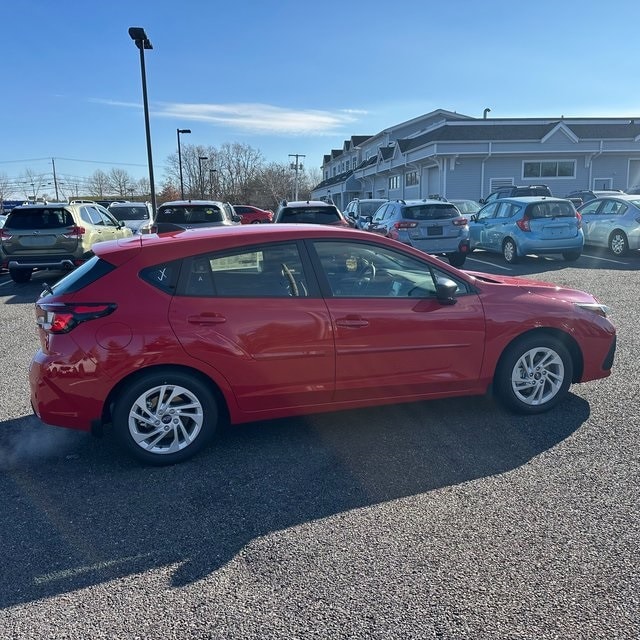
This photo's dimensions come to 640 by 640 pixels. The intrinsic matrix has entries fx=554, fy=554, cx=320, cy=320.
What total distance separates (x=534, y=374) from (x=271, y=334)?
2.21m

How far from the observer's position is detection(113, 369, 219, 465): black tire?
12.2ft

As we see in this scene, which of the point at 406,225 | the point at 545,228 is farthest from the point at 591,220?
the point at 406,225

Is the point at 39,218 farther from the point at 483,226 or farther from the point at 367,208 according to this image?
the point at 367,208

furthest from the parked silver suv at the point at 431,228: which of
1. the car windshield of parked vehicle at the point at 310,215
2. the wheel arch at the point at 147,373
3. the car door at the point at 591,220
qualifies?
the wheel arch at the point at 147,373

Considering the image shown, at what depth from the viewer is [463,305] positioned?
4.29 metres

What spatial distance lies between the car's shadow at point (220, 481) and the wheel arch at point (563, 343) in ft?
1.10

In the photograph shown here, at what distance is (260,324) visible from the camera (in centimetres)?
384

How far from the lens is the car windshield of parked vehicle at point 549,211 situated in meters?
13.3

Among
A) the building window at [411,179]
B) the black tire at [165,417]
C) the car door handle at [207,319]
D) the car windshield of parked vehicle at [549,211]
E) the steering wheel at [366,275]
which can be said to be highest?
the building window at [411,179]

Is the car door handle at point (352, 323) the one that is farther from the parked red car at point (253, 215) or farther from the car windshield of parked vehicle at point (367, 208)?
the parked red car at point (253, 215)

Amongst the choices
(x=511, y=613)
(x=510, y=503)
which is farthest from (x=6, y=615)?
(x=510, y=503)

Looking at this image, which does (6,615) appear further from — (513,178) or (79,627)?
(513,178)

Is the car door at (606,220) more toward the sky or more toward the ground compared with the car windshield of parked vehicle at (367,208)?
more toward the ground

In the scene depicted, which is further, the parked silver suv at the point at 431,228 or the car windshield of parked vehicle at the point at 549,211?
the car windshield of parked vehicle at the point at 549,211
